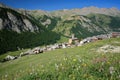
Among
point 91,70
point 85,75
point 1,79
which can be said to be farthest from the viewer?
point 1,79

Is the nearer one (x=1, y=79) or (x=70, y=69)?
(x=70, y=69)

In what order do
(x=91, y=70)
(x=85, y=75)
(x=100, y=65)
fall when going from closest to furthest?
(x=85, y=75) < (x=91, y=70) < (x=100, y=65)

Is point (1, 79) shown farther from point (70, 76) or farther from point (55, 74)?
point (70, 76)

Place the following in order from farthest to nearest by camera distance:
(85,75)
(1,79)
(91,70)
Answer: (1,79), (91,70), (85,75)

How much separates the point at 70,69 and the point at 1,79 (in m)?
9.22

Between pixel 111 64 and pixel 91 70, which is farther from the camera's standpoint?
pixel 111 64

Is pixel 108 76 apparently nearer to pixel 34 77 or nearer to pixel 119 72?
pixel 119 72

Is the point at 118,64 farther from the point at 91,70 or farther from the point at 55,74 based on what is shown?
the point at 55,74

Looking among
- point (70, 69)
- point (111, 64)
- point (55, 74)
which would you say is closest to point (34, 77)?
point (55, 74)

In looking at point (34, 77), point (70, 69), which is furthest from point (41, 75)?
point (70, 69)

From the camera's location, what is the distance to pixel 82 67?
55.7 ft

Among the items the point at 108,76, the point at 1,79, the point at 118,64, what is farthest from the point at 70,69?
the point at 1,79

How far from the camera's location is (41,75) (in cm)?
1641

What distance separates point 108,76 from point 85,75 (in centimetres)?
179
